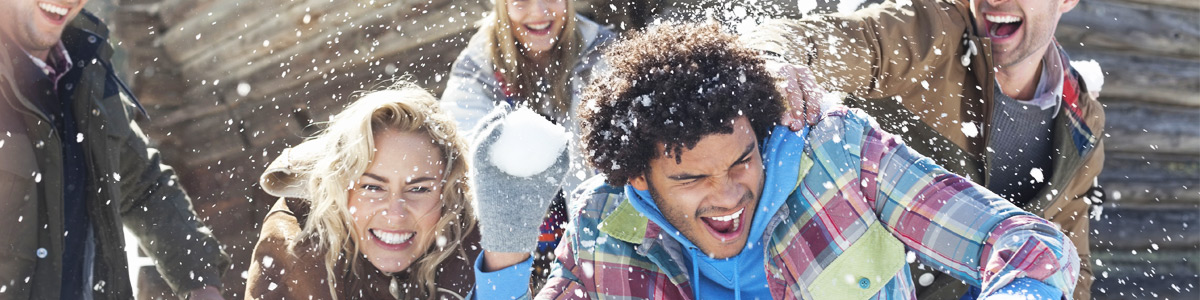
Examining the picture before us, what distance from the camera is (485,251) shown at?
283 centimetres

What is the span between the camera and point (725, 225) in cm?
244

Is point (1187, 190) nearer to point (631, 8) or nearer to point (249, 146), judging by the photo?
point (631, 8)

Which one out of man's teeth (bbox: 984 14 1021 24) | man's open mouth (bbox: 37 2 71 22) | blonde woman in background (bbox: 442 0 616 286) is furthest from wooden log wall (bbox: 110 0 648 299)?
man's teeth (bbox: 984 14 1021 24)

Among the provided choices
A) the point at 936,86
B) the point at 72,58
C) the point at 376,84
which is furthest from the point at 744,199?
the point at 376,84

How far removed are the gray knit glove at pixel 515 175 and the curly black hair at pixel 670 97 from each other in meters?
0.29

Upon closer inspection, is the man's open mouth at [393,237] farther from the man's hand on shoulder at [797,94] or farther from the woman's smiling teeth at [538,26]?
the man's hand on shoulder at [797,94]

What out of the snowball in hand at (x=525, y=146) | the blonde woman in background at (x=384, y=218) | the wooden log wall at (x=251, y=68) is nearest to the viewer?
the snowball in hand at (x=525, y=146)

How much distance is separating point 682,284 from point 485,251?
1.81 feet

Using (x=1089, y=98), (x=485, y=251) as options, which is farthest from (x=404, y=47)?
(x=1089, y=98)

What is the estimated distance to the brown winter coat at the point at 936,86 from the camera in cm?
333

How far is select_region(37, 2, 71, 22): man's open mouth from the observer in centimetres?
359

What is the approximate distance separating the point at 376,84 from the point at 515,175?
8.17ft

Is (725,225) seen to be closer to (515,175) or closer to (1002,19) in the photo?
(515,175)

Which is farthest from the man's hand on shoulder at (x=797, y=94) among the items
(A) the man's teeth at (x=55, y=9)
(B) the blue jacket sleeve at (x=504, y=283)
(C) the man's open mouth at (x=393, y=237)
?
(A) the man's teeth at (x=55, y=9)
